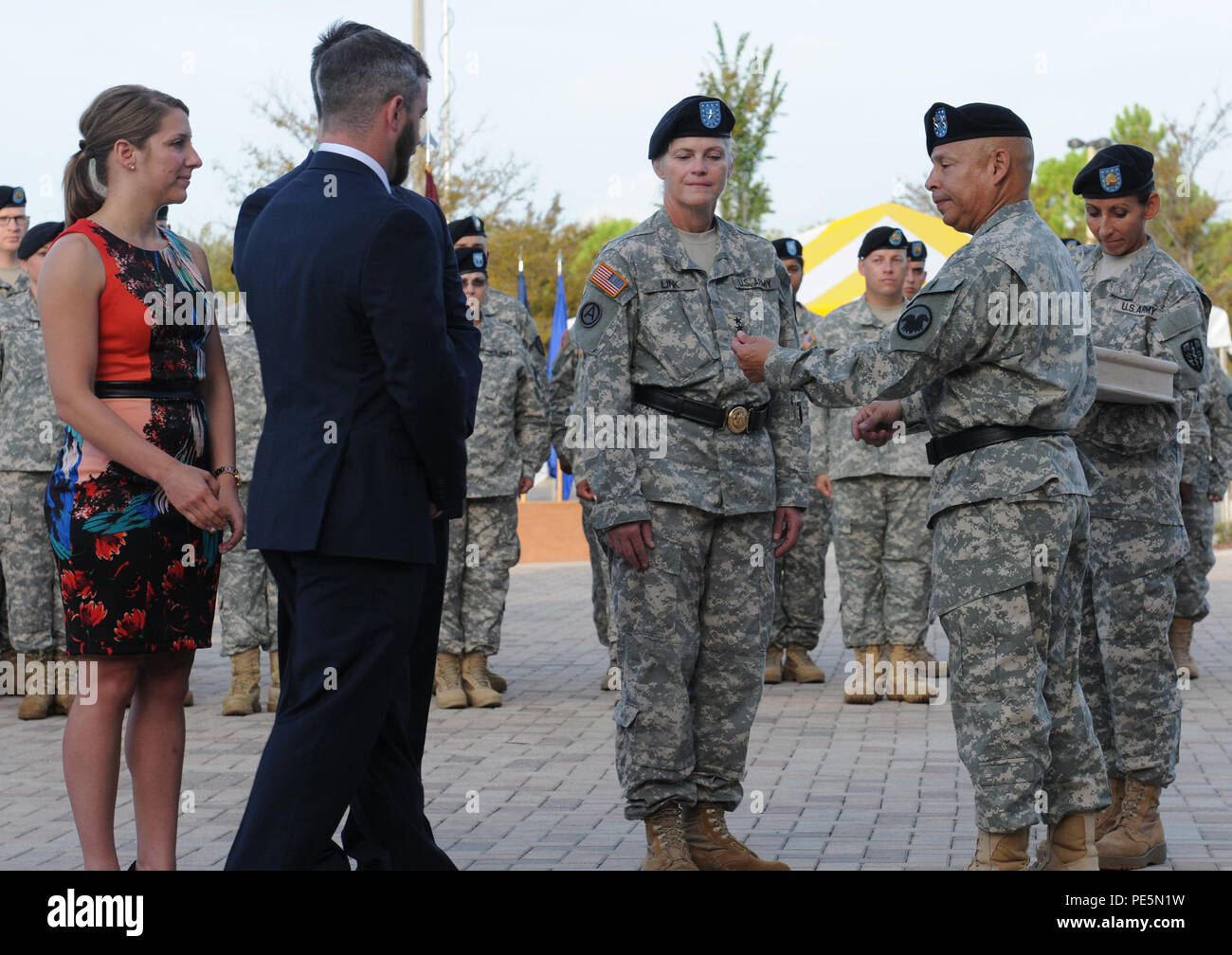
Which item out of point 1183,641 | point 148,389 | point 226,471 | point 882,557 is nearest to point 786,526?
point 226,471

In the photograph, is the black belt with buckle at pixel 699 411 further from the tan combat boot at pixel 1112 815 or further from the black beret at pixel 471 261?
the black beret at pixel 471 261

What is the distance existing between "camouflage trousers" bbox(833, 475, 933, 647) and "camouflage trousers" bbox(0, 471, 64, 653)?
4334 mm

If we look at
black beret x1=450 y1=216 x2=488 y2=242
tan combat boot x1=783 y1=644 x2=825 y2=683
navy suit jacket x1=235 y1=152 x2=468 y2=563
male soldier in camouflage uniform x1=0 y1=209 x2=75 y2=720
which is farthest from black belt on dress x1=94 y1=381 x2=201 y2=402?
tan combat boot x1=783 y1=644 x2=825 y2=683

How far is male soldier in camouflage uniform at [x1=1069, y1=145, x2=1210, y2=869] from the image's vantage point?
517 cm

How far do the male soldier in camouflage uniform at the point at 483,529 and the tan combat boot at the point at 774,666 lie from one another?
1747 mm

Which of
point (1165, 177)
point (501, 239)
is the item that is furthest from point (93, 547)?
point (1165, 177)

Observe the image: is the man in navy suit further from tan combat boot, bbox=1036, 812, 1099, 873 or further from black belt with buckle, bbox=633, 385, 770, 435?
tan combat boot, bbox=1036, 812, 1099, 873

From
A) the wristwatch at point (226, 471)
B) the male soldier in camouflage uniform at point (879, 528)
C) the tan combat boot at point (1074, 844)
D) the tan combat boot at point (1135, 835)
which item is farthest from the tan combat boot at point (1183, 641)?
the wristwatch at point (226, 471)

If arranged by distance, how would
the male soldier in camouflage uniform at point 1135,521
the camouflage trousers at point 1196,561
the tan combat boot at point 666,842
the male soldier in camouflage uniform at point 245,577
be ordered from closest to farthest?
the tan combat boot at point 666,842
the male soldier in camouflage uniform at point 1135,521
the male soldier in camouflage uniform at point 245,577
the camouflage trousers at point 1196,561

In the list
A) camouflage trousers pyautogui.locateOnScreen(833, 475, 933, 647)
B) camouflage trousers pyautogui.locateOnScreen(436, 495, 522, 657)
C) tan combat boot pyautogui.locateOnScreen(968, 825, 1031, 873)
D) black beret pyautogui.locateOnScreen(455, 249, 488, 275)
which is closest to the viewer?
tan combat boot pyautogui.locateOnScreen(968, 825, 1031, 873)

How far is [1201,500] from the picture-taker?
8.66 meters

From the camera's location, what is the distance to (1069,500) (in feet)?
14.1

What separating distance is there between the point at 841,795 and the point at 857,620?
2.94 meters

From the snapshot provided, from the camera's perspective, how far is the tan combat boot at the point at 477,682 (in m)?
8.50
